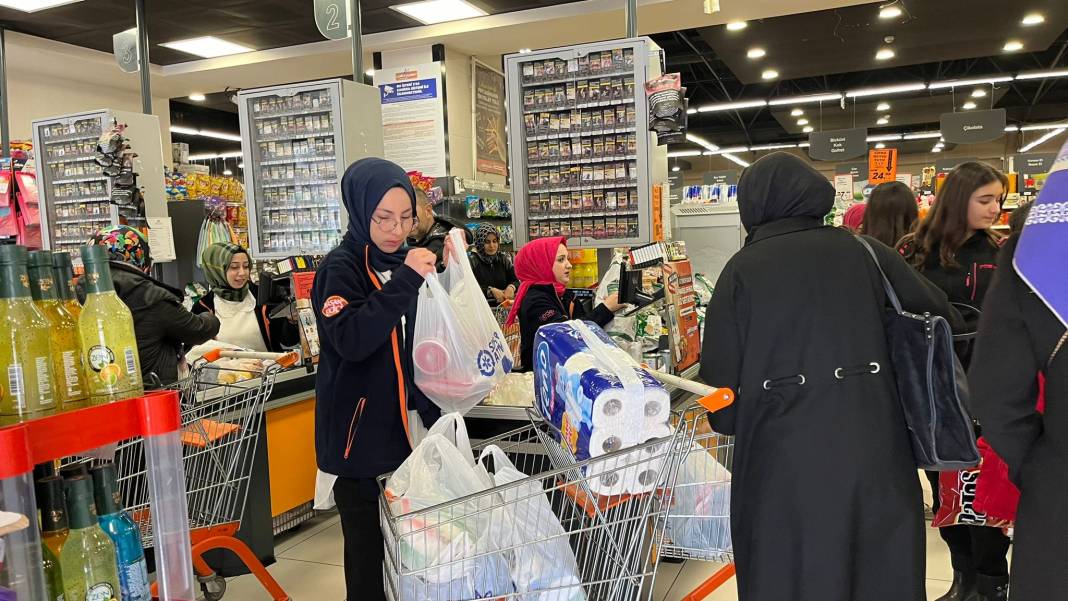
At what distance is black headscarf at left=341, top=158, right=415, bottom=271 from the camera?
221cm

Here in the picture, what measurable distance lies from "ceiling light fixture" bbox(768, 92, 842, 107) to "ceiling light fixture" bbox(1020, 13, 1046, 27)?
6.06 meters

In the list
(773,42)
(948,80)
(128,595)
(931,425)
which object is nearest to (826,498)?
(931,425)

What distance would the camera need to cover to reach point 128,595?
1.32m

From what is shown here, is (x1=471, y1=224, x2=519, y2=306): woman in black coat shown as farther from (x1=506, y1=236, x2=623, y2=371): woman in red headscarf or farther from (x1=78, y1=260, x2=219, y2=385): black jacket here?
(x1=78, y1=260, x2=219, y2=385): black jacket

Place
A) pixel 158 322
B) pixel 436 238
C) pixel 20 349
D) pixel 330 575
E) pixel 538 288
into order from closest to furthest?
pixel 20 349 < pixel 158 322 < pixel 330 575 < pixel 538 288 < pixel 436 238

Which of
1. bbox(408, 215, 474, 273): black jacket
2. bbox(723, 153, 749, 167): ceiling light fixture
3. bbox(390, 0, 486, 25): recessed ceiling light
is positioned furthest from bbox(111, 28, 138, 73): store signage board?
bbox(723, 153, 749, 167): ceiling light fixture

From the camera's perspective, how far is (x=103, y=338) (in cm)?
135

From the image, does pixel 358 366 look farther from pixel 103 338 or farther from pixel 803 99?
pixel 803 99

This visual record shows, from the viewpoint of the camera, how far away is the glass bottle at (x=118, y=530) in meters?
1.31

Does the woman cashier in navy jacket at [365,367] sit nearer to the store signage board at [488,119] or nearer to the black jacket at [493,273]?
the black jacket at [493,273]

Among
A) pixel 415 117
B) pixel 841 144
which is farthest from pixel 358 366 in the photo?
pixel 841 144

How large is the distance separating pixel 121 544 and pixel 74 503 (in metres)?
0.11

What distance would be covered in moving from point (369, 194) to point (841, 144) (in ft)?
47.8

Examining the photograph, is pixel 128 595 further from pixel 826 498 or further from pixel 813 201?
pixel 813 201
